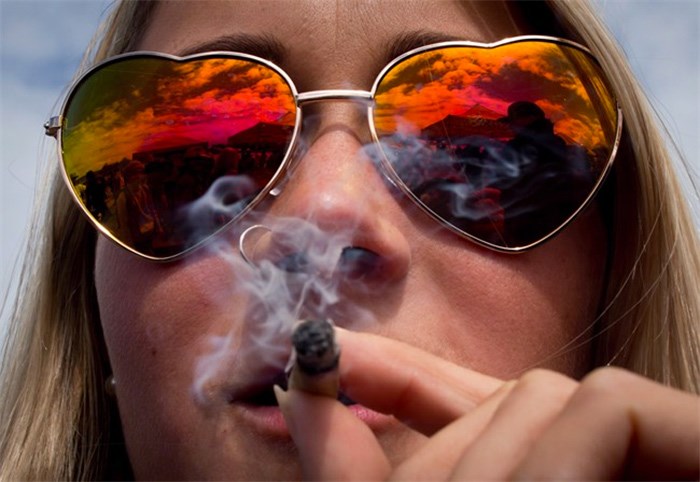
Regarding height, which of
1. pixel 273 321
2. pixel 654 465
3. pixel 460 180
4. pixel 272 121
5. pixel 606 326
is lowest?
pixel 606 326

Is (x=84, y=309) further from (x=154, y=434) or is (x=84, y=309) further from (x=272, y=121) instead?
(x=272, y=121)

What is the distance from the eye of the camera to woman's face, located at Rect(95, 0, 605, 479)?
1885 mm

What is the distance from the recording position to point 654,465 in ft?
3.94

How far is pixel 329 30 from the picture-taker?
2.20 m

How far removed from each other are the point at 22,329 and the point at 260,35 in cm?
128

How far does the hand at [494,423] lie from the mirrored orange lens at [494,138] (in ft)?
2.17

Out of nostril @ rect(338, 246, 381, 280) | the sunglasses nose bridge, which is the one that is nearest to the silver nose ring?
nostril @ rect(338, 246, 381, 280)

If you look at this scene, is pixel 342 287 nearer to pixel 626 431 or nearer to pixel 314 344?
pixel 314 344

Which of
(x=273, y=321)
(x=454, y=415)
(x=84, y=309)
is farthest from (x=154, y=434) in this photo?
(x=454, y=415)

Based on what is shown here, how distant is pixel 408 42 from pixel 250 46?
1.31ft

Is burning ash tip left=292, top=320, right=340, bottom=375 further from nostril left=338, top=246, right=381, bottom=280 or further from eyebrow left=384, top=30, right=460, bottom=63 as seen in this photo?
eyebrow left=384, top=30, right=460, bottom=63

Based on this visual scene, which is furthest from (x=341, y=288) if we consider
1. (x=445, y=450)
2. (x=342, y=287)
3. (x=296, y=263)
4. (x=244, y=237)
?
(x=445, y=450)

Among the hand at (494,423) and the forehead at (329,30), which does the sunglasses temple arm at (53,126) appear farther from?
the hand at (494,423)

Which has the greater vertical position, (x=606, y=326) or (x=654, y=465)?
(x=654, y=465)
